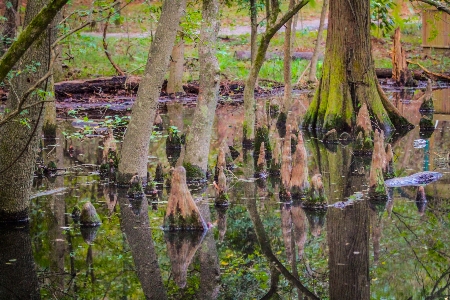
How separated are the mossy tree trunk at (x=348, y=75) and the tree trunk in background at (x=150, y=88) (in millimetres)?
6910

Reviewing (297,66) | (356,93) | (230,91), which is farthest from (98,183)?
(297,66)

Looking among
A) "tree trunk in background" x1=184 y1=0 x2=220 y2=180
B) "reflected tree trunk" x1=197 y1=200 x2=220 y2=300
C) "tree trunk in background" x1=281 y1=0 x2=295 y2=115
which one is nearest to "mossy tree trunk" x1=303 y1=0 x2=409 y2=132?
"tree trunk in background" x1=281 y1=0 x2=295 y2=115

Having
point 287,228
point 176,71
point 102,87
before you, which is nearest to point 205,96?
point 287,228

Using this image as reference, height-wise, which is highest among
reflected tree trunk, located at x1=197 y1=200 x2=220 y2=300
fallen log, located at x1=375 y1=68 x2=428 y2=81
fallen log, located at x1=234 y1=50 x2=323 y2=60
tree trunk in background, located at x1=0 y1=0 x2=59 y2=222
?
fallen log, located at x1=234 y1=50 x2=323 y2=60

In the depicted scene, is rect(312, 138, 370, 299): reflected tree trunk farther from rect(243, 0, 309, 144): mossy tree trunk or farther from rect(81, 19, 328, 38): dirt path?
rect(81, 19, 328, 38): dirt path

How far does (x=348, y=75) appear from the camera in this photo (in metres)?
18.9

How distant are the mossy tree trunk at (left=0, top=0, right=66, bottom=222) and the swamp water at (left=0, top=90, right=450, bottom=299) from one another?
0.40 m

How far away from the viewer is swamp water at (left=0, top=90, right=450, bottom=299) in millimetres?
9086

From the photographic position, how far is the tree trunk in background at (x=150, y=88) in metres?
12.3

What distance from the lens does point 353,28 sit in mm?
18859

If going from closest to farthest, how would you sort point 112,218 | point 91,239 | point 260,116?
point 91,239 → point 112,218 → point 260,116

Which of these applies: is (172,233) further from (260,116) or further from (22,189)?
(260,116)

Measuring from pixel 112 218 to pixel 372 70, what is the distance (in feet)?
30.4

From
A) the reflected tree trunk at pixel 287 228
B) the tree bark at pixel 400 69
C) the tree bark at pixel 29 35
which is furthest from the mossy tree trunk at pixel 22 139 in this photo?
the tree bark at pixel 400 69
